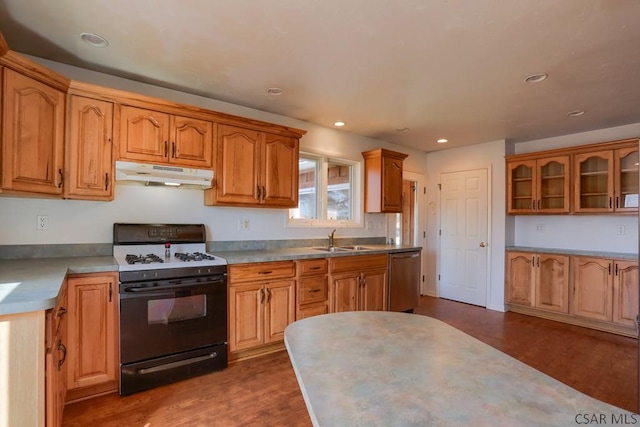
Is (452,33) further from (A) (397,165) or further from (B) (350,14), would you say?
(A) (397,165)

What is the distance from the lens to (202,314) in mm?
2543

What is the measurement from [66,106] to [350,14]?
81.1 inches

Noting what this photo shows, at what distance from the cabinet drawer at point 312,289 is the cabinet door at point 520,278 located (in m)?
2.89

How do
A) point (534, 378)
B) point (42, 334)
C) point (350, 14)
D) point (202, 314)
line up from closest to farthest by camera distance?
point (534, 378), point (42, 334), point (350, 14), point (202, 314)

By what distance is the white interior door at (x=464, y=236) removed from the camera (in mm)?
4840

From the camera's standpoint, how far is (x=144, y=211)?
2836 millimetres

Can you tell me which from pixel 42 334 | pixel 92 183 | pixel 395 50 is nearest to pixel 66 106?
pixel 92 183

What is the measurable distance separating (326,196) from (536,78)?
2464 mm

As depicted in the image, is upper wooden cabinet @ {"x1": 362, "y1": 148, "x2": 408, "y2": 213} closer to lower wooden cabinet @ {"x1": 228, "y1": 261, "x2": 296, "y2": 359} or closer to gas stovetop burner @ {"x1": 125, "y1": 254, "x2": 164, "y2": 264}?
lower wooden cabinet @ {"x1": 228, "y1": 261, "x2": 296, "y2": 359}

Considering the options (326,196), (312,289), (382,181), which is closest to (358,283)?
(312,289)

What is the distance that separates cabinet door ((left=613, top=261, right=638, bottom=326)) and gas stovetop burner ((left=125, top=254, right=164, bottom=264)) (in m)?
4.81

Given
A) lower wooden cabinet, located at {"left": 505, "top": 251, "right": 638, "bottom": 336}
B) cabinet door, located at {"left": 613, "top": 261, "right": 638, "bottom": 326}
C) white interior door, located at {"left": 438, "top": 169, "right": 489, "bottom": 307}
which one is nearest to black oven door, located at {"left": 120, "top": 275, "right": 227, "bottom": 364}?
white interior door, located at {"left": 438, "top": 169, "right": 489, "bottom": 307}

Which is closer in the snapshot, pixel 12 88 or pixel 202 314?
pixel 12 88

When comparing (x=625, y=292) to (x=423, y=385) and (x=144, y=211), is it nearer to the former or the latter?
(x=423, y=385)
